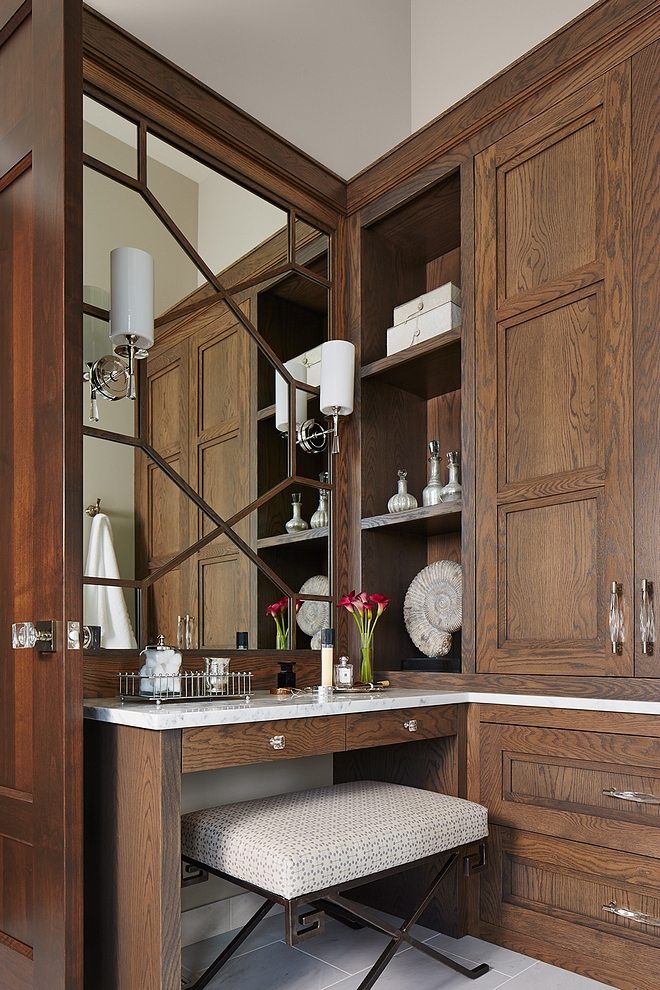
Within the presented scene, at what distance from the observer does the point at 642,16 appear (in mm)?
1977

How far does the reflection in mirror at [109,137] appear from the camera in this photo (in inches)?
81.7

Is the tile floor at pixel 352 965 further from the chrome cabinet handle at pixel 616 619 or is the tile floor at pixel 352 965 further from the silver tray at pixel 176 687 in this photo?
the chrome cabinet handle at pixel 616 619

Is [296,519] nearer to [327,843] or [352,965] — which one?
[327,843]

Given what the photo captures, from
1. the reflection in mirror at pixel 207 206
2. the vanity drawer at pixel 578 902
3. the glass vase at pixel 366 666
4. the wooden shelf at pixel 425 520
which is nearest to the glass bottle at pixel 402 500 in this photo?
the wooden shelf at pixel 425 520

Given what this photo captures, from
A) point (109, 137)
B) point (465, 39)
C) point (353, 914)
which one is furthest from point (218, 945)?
point (465, 39)

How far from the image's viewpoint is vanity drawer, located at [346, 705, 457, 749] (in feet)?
6.42

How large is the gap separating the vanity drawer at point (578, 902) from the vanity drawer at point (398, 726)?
319 mm

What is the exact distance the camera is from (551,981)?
1.88 meters

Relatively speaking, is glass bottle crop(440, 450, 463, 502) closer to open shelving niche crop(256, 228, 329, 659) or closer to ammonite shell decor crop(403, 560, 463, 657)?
ammonite shell decor crop(403, 560, 463, 657)

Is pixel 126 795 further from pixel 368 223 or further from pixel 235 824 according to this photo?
pixel 368 223

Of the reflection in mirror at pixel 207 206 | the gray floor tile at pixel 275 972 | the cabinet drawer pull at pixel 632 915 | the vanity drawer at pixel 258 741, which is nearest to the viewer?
the vanity drawer at pixel 258 741

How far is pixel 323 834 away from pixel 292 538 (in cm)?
108

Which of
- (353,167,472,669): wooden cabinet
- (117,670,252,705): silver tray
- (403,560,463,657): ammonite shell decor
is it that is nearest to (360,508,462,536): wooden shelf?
(353,167,472,669): wooden cabinet

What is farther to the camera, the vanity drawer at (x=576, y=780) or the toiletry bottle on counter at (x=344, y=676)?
the toiletry bottle on counter at (x=344, y=676)
